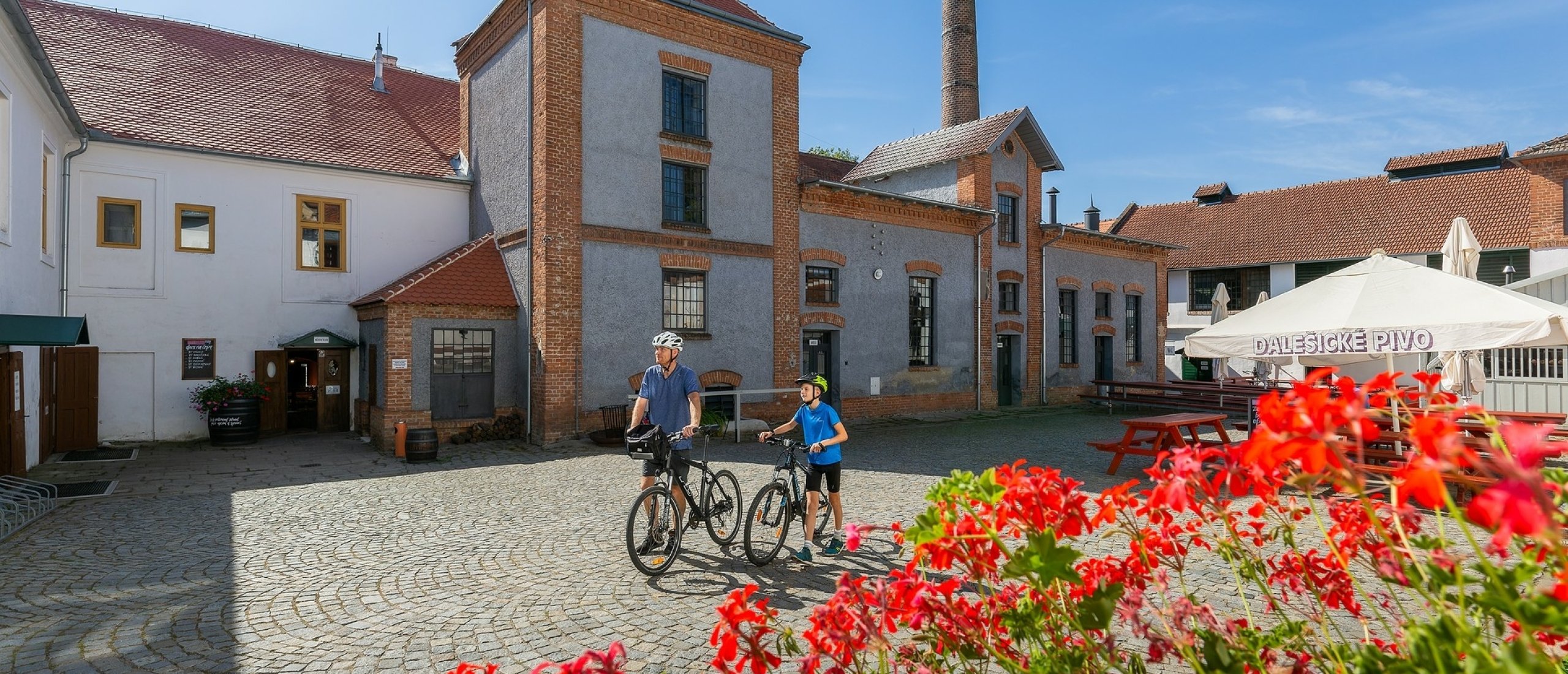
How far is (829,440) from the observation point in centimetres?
674

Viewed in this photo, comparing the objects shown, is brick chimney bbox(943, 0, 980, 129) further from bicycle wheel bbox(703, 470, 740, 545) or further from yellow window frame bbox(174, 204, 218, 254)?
bicycle wheel bbox(703, 470, 740, 545)

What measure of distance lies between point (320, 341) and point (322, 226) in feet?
8.58

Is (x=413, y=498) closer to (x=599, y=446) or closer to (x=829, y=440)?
(x=599, y=446)

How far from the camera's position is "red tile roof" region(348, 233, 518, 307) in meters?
14.7

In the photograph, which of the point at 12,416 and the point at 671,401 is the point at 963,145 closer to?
the point at 671,401

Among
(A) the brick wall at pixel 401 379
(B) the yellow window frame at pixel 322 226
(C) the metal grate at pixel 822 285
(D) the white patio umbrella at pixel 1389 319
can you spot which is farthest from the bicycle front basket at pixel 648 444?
(B) the yellow window frame at pixel 322 226

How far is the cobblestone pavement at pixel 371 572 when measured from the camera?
4.95 m

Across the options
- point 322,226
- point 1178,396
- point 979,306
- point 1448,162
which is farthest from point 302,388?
point 1448,162

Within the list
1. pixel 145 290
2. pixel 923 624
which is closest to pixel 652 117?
pixel 145 290

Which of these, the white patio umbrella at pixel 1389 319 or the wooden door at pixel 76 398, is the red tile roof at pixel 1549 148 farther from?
Result: the wooden door at pixel 76 398

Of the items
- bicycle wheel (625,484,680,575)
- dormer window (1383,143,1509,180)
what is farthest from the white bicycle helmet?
dormer window (1383,143,1509,180)

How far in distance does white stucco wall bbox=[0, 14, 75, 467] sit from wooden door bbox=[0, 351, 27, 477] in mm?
226

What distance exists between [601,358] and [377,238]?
6649mm

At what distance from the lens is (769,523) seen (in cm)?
682
